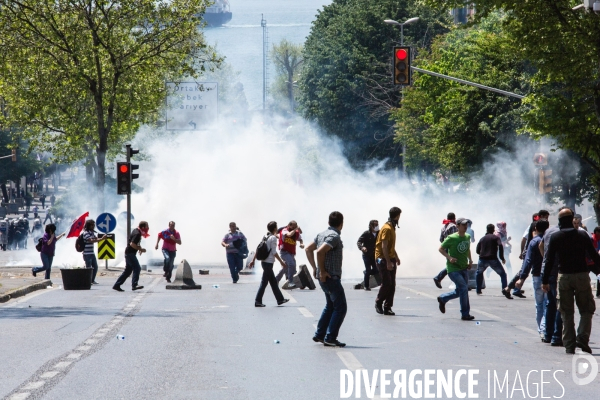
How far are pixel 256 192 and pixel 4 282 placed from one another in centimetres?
3138

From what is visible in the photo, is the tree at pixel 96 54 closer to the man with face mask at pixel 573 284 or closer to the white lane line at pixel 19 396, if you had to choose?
the man with face mask at pixel 573 284

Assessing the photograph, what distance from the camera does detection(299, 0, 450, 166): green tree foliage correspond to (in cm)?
6078

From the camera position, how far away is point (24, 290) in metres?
23.8

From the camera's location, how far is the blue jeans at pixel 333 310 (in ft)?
41.0

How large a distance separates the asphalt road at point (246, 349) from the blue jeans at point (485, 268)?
6.69 feet

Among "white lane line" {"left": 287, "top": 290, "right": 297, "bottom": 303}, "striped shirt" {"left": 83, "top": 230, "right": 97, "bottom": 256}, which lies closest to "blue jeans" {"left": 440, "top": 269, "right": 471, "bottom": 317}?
"white lane line" {"left": 287, "top": 290, "right": 297, "bottom": 303}

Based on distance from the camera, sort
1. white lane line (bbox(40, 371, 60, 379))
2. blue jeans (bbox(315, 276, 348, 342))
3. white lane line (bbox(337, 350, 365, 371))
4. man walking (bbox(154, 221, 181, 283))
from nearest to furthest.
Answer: white lane line (bbox(40, 371, 60, 379))
white lane line (bbox(337, 350, 365, 371))
blue jeans (bbox(315, 276, 348, 342))
man walking (bbox(154, 221, 181, 283))

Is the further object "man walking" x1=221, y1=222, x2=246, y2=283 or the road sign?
the road sign

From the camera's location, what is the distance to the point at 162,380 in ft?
31.6

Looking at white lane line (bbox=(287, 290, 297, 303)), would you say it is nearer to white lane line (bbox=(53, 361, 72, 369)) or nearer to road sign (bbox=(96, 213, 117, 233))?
white lane line (bbox=(53, 361, 72, 369))

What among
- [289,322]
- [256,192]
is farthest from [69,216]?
[289,322]

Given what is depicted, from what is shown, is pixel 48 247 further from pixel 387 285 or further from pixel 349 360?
pixel 349 360

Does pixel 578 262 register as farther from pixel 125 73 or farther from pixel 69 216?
pixel 69 216

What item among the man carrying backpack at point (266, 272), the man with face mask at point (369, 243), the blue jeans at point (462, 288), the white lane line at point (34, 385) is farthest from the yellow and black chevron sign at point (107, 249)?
the white lane line at point (34, 385)
